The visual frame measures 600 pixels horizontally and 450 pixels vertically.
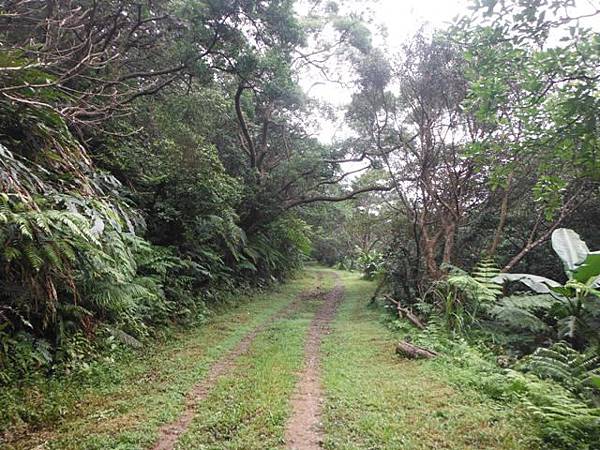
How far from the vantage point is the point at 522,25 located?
3479mm

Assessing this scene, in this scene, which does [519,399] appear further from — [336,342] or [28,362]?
[28,362]

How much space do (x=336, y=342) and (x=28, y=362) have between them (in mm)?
4896

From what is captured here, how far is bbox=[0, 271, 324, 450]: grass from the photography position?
3217 millimetres

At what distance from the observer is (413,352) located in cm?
581

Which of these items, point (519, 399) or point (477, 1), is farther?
point (519, 399)

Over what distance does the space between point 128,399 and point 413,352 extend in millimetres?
4094

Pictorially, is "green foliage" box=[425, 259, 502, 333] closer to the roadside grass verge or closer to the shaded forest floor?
the shaded forest floor

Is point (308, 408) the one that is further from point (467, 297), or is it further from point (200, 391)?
point (467, 297)

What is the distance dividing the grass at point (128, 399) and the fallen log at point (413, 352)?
2.98 meters

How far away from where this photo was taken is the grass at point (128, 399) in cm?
322

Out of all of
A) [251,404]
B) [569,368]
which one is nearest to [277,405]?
[251,404]

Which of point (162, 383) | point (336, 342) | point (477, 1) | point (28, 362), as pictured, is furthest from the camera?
point (336, 342)

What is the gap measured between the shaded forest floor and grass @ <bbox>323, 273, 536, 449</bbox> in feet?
0.04

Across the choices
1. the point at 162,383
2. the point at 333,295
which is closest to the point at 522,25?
the point at 162,383
